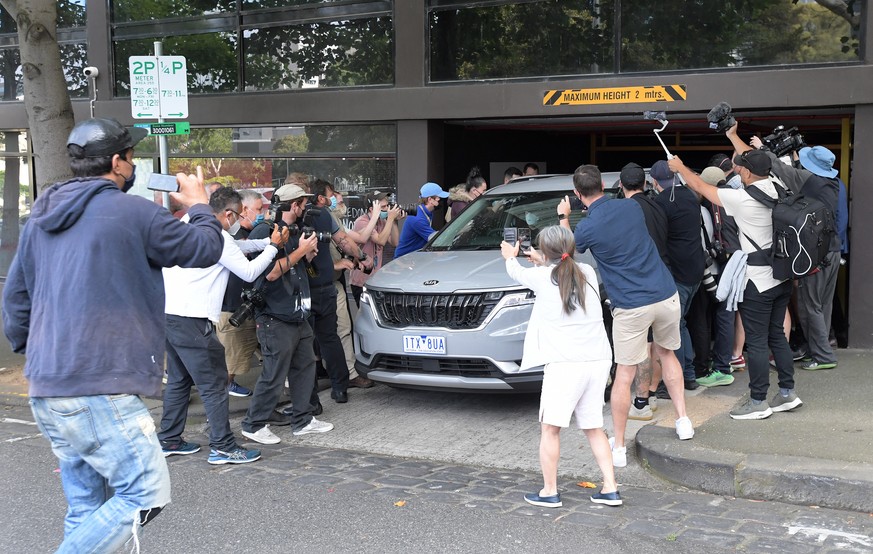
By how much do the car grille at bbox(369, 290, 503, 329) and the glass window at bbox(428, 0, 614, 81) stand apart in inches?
168

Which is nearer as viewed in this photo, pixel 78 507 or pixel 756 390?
pixel 78 507

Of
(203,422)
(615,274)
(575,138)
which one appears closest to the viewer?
(615,274)

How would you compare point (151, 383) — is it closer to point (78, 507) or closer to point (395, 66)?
point (78, 507)

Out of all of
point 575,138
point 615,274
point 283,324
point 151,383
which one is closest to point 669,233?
point 615,274

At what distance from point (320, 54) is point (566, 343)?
25.8 ft

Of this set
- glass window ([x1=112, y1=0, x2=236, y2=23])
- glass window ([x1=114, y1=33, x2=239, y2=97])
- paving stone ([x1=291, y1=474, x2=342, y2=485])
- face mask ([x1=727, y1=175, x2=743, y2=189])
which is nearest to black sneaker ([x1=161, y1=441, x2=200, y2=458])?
paving stone ([x1=291, y1=474, x2=342, y2=485])

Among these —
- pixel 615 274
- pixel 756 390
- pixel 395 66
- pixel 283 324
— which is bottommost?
pixel 756 390

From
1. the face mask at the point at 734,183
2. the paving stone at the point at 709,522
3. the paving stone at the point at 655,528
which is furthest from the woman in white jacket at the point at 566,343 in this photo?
the face mask at the point at 734,183

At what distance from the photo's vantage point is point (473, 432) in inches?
281

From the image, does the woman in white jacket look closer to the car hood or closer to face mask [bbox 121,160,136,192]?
the car hood

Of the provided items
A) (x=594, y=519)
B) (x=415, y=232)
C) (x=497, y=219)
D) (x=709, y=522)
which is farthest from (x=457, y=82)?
(x=709, y=522)

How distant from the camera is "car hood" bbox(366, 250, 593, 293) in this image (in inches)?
285

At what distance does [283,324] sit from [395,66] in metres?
5.40

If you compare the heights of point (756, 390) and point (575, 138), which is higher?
point (575, 138)
